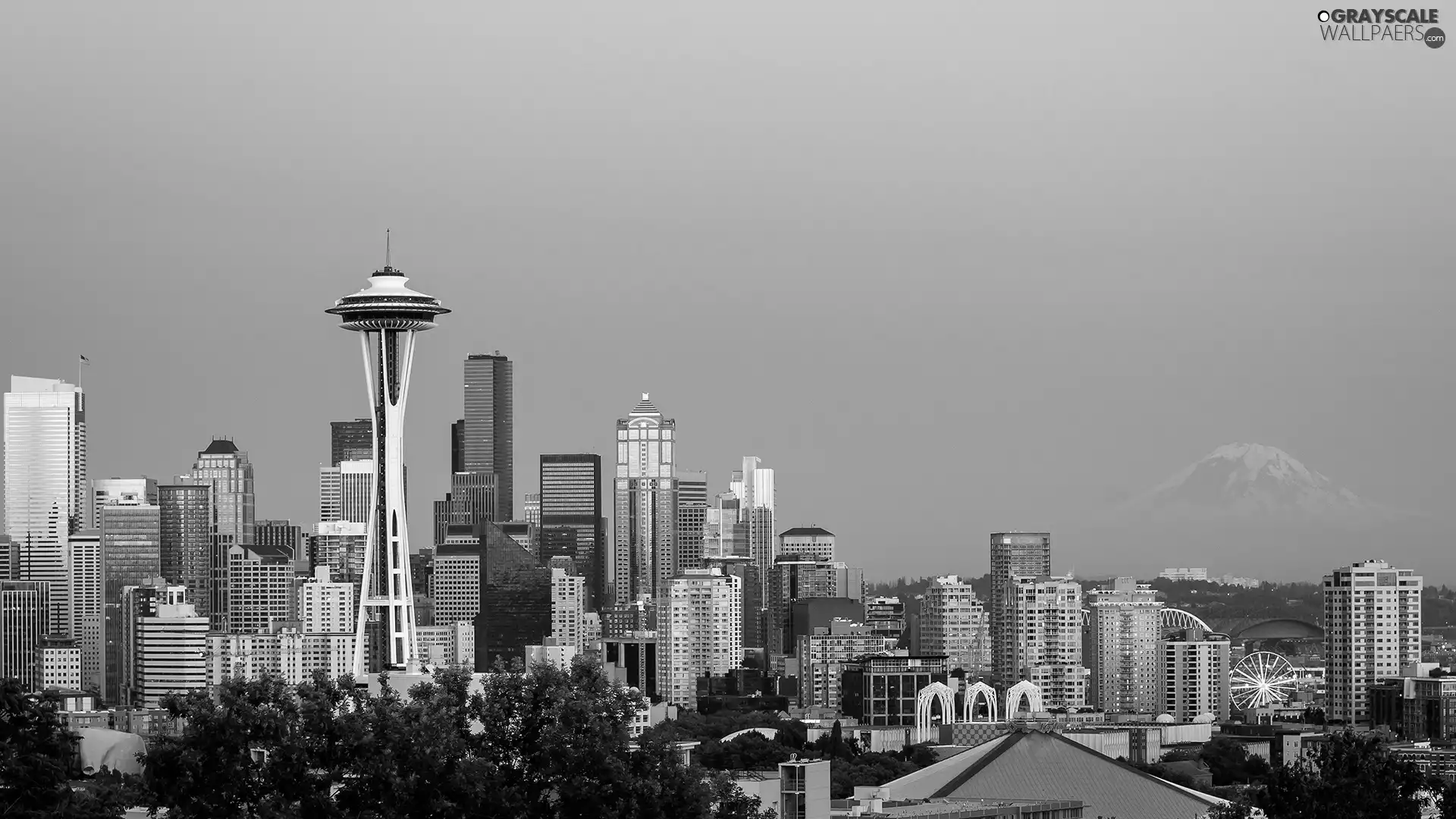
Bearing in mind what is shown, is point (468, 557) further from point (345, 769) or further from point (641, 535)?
point (345, 769)

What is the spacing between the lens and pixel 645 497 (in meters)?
144

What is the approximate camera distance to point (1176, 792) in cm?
5125

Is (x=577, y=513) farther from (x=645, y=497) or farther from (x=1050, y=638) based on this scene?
(x=1050, y=638)

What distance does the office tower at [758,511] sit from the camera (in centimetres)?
14038

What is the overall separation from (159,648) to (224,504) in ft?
91.8

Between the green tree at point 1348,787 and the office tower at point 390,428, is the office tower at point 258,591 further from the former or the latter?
the green tree at point 1348,787

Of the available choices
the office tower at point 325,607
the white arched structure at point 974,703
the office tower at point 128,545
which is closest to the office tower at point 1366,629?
the white arched structure at point 974,703

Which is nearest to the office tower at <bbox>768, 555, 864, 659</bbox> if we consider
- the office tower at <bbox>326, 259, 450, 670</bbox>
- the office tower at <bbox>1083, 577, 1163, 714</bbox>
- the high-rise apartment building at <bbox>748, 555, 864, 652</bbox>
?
the high-rise apartment building at <bbox>748, 555, 864, 652</bbox>

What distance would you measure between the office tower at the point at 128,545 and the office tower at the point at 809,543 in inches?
1363

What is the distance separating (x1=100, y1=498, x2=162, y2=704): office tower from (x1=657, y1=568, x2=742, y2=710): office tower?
24229 millimetres

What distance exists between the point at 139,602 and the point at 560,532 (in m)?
36.4

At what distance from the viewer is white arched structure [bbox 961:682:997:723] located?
89125 mm

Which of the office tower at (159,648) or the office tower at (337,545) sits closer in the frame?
the office tower at (159,648)

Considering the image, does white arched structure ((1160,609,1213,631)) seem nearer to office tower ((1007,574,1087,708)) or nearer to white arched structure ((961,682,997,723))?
office tower ((1007,574,1087,708))
